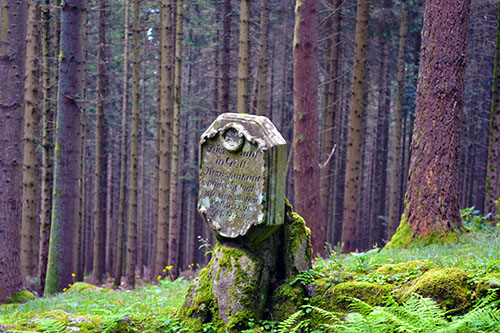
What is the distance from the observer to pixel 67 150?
36.3ft

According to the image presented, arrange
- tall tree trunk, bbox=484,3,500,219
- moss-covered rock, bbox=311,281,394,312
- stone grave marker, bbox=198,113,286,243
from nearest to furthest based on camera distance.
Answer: moss-covered rock, bbox=311,281,394,312 < stone grave marker, bbox=198,113,286,243 < tall tree trunk, bbox=484,3,500,219

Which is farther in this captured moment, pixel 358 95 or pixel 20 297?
pixel 358 95

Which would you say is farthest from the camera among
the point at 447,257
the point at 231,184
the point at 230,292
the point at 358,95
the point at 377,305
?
the point at 358,95

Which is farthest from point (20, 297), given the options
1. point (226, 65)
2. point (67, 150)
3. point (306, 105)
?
point (226, 65)

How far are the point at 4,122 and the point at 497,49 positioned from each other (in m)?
14.0

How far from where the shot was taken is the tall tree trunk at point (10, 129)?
976 cm

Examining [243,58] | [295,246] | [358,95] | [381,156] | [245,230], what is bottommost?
[295,246]

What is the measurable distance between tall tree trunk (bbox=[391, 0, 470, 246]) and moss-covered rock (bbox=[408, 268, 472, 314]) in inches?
152

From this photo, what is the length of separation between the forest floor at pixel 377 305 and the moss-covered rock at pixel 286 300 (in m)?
0.06

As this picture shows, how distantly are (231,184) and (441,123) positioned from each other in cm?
494

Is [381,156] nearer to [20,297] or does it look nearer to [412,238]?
[412,238]

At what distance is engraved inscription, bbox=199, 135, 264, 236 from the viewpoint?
19.3 feet

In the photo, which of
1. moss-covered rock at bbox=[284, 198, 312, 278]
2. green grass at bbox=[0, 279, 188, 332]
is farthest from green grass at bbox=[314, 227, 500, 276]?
green grass at bbox=[0, 279, 188, 332]

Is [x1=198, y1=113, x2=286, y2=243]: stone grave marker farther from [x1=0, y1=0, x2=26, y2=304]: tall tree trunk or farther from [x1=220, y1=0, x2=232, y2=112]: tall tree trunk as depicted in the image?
[x1=220, y1=0, x2=232, y2=112]: tall tree trunk
